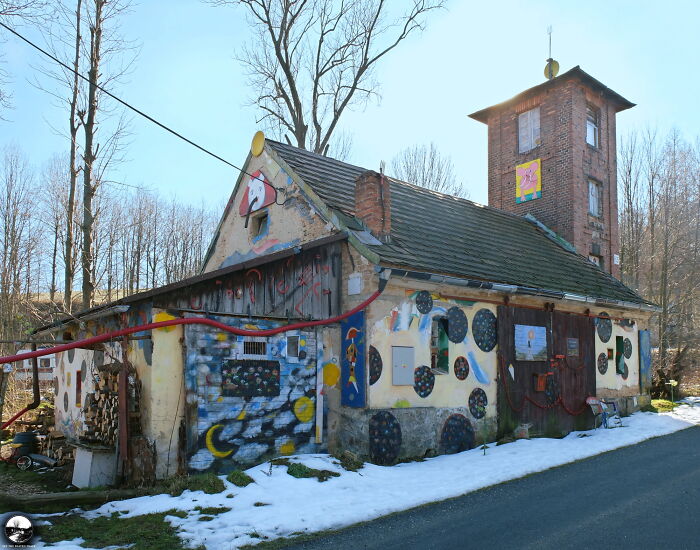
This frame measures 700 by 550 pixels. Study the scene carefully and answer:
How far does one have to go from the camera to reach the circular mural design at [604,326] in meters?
14.4

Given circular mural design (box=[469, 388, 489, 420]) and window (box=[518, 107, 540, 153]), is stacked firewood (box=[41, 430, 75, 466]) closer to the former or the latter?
circular mural design (box=[469, 388, 489, 420])

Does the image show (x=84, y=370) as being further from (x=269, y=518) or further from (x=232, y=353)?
(x=269, y=518)

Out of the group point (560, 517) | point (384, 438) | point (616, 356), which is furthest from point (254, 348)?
point (616, 356)

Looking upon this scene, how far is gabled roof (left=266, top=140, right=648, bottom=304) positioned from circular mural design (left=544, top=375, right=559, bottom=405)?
6.90ft

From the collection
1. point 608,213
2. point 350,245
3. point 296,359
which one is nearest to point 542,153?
point 608,213

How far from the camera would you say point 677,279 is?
83.4 ft

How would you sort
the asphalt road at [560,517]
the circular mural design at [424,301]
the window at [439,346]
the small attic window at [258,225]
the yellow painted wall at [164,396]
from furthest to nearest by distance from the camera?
the small attic window at [258,225], the window at [439,346], the circular mural design at [424,301], the yellow painted wall at [164,396], the asphalt road at [560,517]

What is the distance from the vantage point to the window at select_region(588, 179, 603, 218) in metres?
19.6

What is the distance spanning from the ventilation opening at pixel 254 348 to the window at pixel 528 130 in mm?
14771

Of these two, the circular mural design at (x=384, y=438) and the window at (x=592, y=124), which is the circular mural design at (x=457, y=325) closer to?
the circular mural design at (x=384, y=438)

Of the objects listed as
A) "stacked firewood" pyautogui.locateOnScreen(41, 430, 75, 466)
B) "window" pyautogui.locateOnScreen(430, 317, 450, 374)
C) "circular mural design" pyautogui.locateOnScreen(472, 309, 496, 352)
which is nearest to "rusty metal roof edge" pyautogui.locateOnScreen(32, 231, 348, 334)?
"stacked firewood" pyautogui.locateOnScreen(41, 430, 75, 466)

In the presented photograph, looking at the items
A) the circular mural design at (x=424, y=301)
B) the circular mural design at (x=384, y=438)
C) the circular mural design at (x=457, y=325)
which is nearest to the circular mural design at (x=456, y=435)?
the circular mural design at (x=384, y=438)

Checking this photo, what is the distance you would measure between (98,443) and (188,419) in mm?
1928

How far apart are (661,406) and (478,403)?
1002 cm
